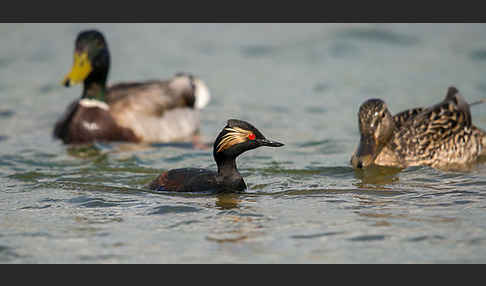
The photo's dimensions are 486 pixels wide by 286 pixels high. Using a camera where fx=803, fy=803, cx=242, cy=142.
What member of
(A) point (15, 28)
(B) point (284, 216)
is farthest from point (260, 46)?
(B) point (284, 216)

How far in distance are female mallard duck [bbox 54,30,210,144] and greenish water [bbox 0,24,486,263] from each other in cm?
45

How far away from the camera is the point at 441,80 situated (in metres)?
16.4

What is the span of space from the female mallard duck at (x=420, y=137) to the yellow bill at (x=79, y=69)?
5.02m

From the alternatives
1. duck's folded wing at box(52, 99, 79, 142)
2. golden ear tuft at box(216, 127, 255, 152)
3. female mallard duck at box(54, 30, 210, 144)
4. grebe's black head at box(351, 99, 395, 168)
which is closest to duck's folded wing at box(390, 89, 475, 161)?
grebe's black head at box(351, 99, 395, 168)

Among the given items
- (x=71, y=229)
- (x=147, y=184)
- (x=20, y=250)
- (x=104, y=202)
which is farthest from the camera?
(x=147, y=184)

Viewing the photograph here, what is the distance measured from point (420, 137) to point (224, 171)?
137 inches

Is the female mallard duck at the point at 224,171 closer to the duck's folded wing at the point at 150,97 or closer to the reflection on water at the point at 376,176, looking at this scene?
the reflection on water at the point at 376,176

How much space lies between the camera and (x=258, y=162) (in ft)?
39.0

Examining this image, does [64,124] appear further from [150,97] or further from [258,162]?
[258,162]

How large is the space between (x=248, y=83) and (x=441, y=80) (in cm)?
398

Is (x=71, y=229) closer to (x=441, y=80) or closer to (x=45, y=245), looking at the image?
(x=45, y=245)

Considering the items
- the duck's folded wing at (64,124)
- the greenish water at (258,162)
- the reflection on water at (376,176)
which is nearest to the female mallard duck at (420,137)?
the reflection on water at (376,176)

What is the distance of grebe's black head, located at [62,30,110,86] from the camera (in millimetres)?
13555

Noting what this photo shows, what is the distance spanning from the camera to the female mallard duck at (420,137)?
11.1m
